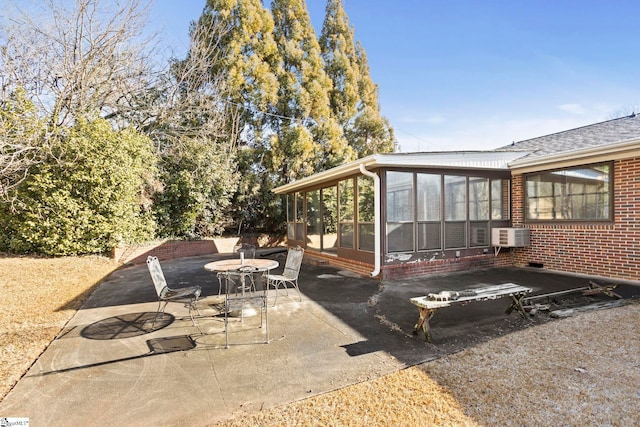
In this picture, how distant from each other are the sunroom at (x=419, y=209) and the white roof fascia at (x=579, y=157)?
46 centimetres

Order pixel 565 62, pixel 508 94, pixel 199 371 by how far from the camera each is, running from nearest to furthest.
→ pixel 199 371 → pixel 565 62 → pixel 508 94

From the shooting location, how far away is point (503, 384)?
2.70m

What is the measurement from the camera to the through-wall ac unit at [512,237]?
7.92 metres

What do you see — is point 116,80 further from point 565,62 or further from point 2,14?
point 565,62

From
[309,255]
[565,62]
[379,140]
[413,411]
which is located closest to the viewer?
[413,411]

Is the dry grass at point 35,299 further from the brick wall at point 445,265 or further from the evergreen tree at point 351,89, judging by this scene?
the evergreen tree at point 351,89

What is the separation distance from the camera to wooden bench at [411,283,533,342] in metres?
3.73

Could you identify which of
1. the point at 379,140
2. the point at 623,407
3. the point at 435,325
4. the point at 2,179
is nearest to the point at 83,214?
the point at 2,179

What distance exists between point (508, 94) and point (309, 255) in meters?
11.5

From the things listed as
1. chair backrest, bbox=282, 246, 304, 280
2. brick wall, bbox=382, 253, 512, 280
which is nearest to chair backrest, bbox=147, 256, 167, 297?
chair backrest, bbox=282, 246, 304, 280

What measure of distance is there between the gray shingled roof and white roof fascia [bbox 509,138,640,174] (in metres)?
0.27

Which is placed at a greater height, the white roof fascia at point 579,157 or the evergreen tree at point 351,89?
the evergreen tree at point 351,89

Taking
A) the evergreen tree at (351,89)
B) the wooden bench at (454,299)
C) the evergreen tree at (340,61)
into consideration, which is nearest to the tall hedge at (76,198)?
the wooden bench at (454,299)

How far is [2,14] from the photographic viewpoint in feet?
27.1
